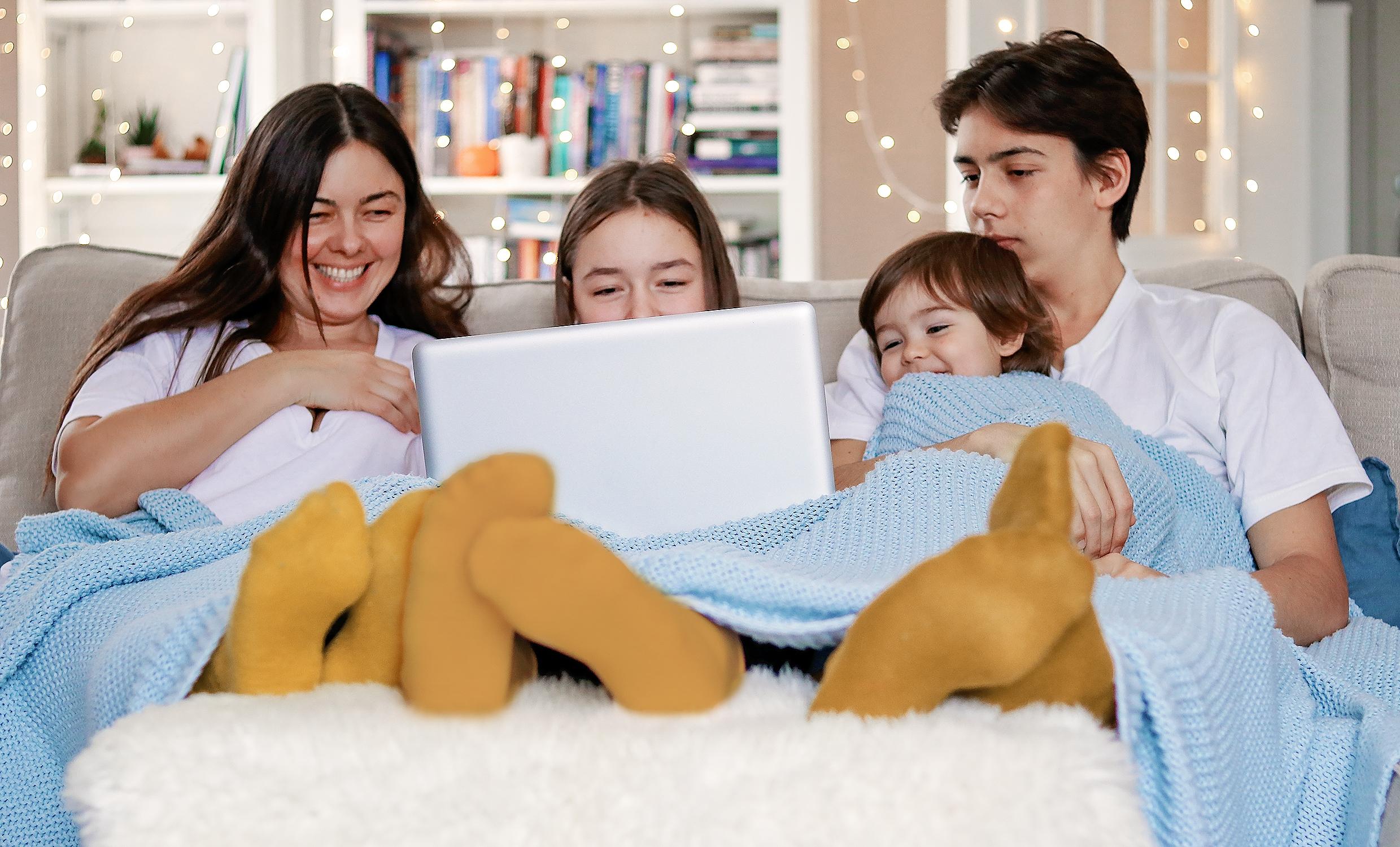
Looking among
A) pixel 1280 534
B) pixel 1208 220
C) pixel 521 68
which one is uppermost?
pixel 521 68

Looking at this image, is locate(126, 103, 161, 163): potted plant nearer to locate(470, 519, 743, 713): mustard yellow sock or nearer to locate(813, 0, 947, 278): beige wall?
locate(813, 0, 947, 278): beige wall

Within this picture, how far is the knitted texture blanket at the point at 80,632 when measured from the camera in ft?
2.47

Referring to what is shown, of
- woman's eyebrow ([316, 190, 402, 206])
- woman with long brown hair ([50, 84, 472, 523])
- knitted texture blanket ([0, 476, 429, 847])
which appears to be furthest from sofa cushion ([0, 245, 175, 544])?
knitted texture blanket ([0, 476, 429, 847])

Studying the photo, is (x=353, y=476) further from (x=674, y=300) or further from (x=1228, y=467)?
(x=1228, y=467)

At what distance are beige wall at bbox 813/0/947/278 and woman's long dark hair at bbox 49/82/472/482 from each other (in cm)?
186

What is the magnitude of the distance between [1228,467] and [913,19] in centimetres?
219

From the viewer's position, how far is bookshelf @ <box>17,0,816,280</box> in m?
2.94

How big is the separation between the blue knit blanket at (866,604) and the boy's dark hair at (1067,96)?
524 millimetres

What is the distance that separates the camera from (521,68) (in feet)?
9.91

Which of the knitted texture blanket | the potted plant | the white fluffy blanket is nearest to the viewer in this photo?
the white fluffy blanket

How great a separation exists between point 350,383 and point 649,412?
1.86ft

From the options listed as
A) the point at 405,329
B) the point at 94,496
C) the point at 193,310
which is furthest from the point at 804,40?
the point at 94,496

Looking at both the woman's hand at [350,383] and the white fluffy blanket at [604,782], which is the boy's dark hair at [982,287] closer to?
the woman's hand at [350,383]

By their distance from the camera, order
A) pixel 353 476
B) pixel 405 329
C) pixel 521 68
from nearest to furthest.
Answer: pixel 353 476 → pixel 405 329 → pixel 521 68
